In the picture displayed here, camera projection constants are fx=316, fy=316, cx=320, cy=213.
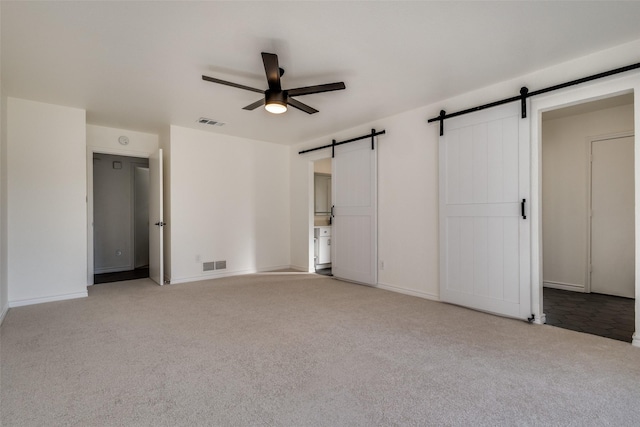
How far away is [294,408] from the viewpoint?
1734 millimetres

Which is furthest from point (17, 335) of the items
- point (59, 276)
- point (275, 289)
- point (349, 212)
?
point (349, 212)

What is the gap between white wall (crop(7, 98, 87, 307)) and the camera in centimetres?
383

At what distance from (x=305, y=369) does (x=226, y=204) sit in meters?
4.00

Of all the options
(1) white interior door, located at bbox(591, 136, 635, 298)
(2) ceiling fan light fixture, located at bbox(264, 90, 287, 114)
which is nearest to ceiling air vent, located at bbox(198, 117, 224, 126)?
(2) ceiling fan light fixture, located at bbox(264, 90, 287, 114)

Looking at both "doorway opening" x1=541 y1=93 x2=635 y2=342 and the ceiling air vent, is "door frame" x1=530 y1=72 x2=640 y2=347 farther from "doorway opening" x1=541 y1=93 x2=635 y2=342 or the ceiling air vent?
the ceiling air vent

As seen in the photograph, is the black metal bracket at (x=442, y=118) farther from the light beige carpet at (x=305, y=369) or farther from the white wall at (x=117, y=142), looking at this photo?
the white wall at (x=117, y=142)

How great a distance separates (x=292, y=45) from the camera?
2.61 m

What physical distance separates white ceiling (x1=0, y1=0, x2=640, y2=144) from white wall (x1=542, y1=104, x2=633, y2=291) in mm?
2216

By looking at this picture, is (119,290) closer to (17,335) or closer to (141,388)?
(17,335)

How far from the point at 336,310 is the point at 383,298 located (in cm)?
81

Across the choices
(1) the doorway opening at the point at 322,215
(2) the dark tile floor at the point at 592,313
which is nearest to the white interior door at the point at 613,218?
(2) the dark tile floor at the point at 592,313

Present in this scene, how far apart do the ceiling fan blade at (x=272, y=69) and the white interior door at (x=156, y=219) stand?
2.78 meters

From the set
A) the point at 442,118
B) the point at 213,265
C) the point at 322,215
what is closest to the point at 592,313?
the point at 442,118

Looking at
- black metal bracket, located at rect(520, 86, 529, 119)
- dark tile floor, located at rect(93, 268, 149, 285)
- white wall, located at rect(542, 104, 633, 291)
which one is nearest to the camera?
black metal bracket, located at rect(520, 86, 529, 119)
